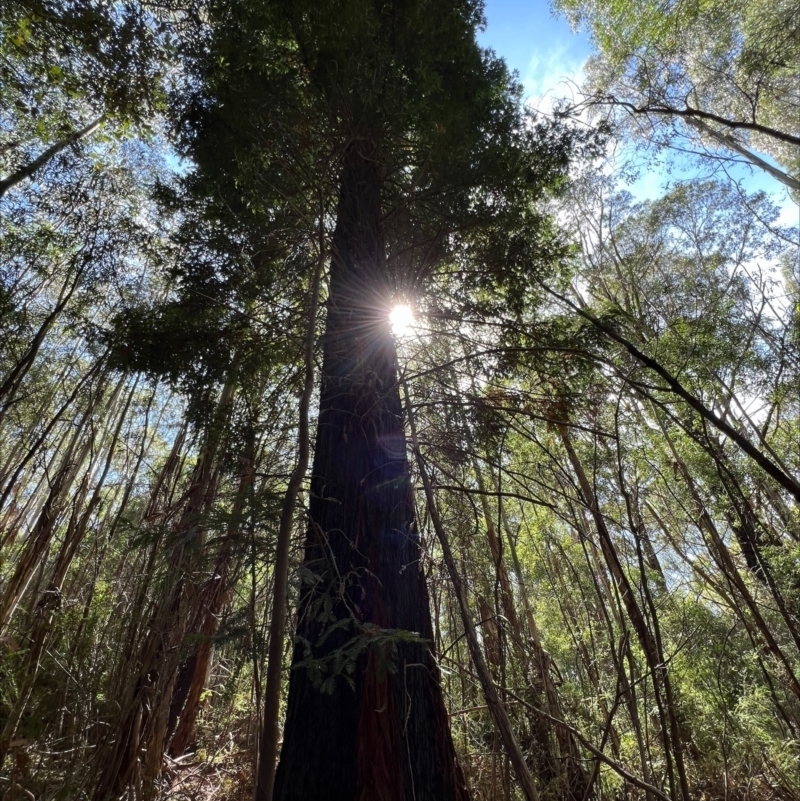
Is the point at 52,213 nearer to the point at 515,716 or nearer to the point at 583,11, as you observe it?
the point at 515,716

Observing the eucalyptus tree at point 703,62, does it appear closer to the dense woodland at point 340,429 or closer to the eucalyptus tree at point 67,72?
the dense woodland at point 340,429

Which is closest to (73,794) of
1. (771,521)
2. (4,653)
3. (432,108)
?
(4,653)

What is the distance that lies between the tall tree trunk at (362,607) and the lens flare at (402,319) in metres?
0.17

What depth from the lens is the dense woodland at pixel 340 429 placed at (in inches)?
57.9

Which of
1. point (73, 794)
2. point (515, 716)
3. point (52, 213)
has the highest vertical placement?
point (52, 213)

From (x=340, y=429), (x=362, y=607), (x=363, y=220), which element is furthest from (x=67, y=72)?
(x=362, y=607)

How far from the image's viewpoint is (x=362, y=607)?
1539 millimetres

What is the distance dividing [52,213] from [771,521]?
27.6 ft

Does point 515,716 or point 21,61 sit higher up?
point 21,61

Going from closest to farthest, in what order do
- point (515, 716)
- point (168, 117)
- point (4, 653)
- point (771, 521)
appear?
point (515, 716) < point (4, 653) < point (168, 117) < point (771, 521)

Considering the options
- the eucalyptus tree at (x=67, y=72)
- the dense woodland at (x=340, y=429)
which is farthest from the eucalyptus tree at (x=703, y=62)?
the eucalyptus tree at (x=67, y=72)

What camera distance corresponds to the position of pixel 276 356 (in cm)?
266

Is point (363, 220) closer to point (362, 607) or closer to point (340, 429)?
point (340, 429)

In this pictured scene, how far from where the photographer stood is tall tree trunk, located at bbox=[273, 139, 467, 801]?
127 cm
